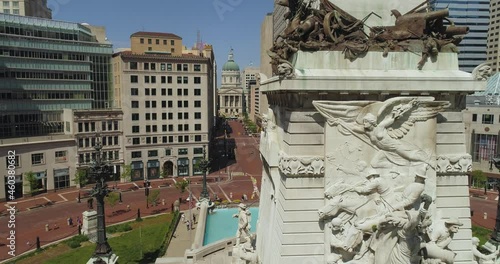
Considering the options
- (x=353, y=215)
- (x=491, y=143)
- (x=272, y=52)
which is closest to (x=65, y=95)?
(x=272, y=52)

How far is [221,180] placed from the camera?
258 ft

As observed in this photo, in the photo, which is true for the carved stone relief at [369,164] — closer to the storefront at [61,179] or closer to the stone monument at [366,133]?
the stone monument at [366,133]

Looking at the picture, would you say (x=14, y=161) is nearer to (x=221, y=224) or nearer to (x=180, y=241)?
(x=180, y=241)

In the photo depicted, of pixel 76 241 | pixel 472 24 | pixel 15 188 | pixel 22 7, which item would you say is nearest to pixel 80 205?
pixel 15 188

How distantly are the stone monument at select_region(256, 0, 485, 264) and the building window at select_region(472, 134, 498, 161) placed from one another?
6022cm

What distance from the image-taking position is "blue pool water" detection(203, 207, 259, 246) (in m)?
38.3

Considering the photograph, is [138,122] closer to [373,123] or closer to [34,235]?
[34,235]

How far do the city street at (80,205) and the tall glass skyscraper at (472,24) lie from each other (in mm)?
84346

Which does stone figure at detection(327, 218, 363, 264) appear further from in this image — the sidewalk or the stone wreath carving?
the sidewalk

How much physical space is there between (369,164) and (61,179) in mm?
66477

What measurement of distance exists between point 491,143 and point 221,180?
48.7 meters

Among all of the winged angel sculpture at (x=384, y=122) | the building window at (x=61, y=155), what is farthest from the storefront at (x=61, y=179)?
the winged angel sculpture at (x=384, y=122)

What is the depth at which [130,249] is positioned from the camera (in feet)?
127

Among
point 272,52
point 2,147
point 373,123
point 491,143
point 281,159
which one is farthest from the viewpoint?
point 491,143
